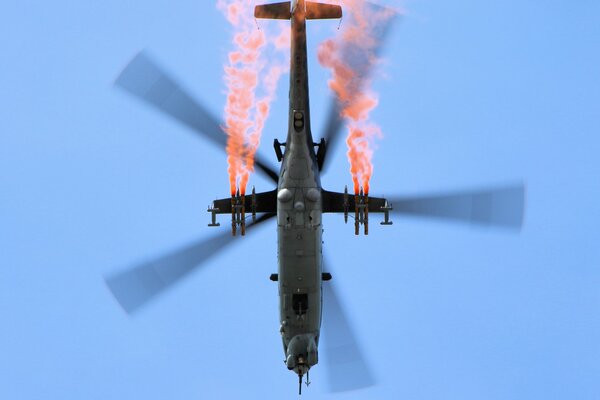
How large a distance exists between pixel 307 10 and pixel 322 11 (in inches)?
21.1

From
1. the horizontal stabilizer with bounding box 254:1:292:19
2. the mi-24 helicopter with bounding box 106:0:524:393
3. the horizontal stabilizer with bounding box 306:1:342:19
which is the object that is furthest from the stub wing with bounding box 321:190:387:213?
the horizontal stabilizer with bounding box 254:1:292:19

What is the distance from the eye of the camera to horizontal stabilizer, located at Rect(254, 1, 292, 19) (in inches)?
1093

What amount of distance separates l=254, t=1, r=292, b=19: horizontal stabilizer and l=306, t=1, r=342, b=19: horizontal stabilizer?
706 millimetres

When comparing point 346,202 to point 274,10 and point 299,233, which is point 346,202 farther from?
point 274,10

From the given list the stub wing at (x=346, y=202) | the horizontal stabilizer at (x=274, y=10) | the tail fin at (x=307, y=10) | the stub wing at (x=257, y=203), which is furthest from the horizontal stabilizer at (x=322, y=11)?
the stub wing at (x=257, y=203)

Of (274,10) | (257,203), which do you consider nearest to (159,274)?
(257,203)

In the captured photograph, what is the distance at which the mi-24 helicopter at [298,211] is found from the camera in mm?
25172

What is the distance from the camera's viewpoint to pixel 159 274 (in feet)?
86.1

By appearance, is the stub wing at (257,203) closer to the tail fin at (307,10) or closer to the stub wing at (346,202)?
the stub wing at (346,202)

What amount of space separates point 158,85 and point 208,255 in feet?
19.4

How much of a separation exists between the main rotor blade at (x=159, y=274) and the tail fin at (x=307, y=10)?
8.02 metres

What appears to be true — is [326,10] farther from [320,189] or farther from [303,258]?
[303,258]

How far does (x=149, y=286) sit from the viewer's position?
26.3 m

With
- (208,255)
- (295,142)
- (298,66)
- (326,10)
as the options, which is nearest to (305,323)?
(208,255)
